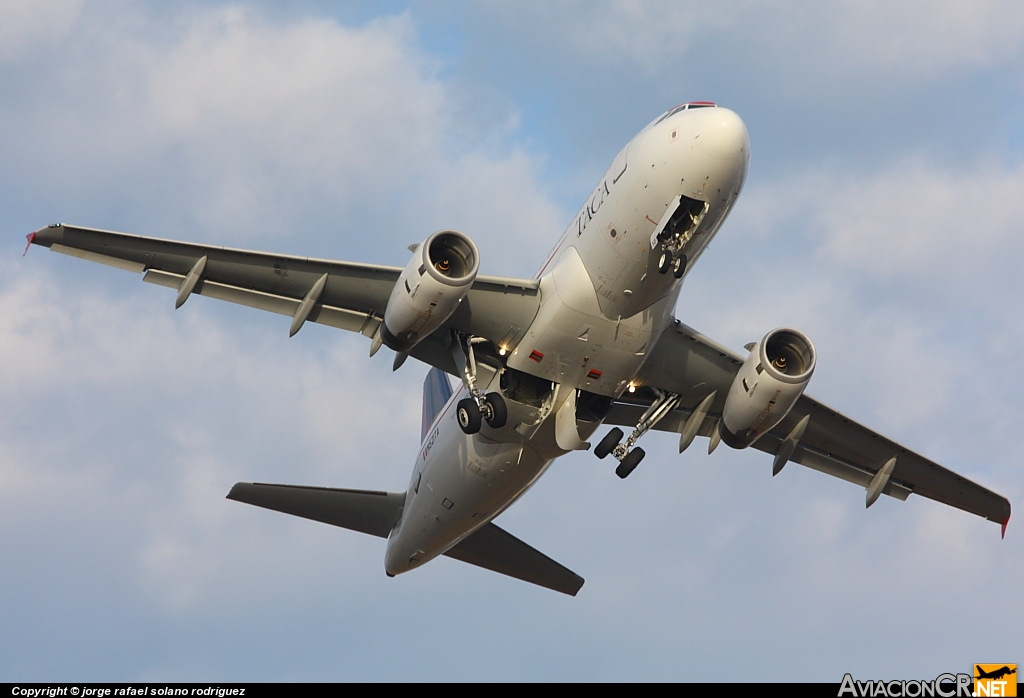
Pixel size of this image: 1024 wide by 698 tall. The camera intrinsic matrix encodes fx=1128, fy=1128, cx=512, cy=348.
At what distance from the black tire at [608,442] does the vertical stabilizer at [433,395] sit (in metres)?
7.11

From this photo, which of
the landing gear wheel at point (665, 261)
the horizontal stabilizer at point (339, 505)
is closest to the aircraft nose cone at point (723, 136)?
the landing gear wheel at point (665, 261)

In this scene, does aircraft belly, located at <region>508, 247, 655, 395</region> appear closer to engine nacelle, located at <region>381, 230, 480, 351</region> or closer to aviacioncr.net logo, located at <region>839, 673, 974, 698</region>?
engine nacelle, located at <region>381, 230, 480, 351</region>

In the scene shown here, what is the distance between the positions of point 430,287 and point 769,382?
8197 millimetres

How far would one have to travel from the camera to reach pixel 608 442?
26297 millimetres

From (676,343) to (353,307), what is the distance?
25.2 feet

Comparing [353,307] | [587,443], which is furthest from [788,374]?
[353,307]

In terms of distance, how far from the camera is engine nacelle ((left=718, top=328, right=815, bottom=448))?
83.1 ft

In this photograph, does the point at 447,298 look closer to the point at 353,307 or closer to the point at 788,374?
the point at 353,307

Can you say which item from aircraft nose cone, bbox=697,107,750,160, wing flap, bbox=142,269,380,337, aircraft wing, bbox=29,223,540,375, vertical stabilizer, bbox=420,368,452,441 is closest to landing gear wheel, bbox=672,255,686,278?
aircraft nose cone, bbox=697,107,750,160

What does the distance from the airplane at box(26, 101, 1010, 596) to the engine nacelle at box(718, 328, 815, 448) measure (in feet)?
0.13

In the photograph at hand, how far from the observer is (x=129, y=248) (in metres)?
23.8

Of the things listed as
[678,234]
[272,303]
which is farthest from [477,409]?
[678,234]

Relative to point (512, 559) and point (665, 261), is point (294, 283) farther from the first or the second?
point (512, 559)

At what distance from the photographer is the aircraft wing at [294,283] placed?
79.2 feet
